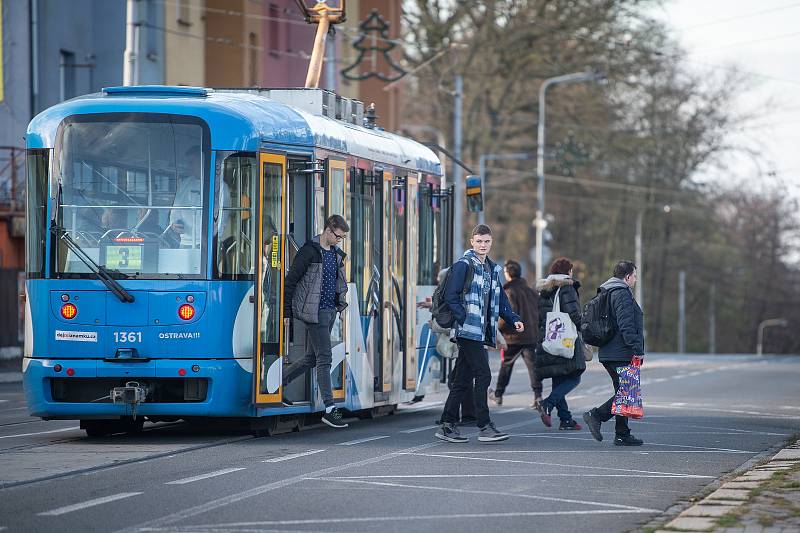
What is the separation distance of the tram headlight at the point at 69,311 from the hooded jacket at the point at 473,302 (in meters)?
3.14

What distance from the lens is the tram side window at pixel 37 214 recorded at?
48.1ft

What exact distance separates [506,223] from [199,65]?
20654mm

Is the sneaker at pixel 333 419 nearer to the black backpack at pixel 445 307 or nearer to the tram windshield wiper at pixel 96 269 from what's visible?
the black backpack at pixel 445 307

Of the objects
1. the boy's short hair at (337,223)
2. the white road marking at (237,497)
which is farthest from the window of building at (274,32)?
the white road marking at (237,497)

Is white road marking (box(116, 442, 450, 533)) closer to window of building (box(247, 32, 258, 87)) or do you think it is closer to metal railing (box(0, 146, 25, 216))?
metal railing (box(0, 146, 25, 216))

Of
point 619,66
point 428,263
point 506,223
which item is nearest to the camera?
point 428,263

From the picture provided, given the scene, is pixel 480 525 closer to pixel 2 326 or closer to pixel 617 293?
pixel 617 293

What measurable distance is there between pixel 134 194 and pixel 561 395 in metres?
5.17

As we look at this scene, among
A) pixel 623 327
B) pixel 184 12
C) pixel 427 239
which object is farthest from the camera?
pixel 184 12

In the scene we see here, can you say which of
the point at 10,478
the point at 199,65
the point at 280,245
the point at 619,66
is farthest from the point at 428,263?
the point at 619,66

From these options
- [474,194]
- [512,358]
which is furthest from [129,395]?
[512,358]

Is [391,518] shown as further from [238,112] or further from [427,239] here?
[427,239]

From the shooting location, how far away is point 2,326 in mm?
32812

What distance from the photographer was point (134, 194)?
1456cm
